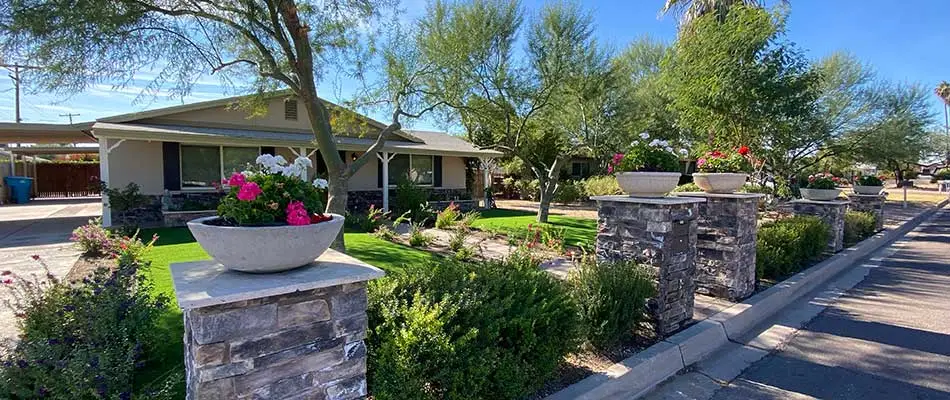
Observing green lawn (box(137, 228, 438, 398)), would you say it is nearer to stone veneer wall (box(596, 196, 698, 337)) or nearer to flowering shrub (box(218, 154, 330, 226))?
flowering shrub (box(218, 154, 330, 226))

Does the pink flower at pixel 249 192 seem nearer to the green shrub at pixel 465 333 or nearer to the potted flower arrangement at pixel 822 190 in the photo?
the green shrub at pixel 465 333

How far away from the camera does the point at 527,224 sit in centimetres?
1215

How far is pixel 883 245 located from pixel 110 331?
12915 millimetres

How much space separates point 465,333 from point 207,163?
11.9 m

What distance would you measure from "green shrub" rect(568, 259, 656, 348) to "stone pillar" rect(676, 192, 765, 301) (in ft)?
5.61

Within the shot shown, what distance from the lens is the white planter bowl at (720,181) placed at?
545 cm

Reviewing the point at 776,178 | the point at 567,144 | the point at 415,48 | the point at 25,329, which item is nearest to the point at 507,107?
the point at 415,48

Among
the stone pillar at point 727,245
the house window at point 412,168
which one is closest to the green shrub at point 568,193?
the house window at point 412,168

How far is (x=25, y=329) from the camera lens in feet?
9.84

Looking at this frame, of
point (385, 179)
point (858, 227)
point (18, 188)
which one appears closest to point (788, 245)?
point (858, 227)

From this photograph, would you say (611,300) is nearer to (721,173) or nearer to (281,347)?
(281,347)

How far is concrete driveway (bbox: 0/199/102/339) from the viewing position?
20.6ft

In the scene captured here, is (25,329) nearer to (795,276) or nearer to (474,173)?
(795,276)

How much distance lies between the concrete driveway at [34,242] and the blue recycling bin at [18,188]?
14.7ft
